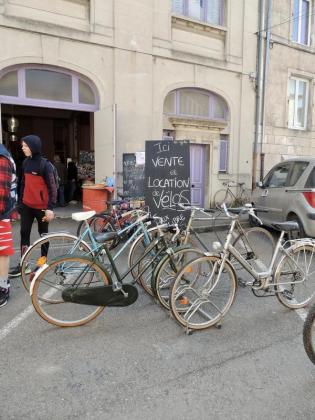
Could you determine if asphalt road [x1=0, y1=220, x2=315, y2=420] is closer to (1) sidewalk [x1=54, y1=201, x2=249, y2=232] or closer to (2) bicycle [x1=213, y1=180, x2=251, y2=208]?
(1) sidewalk [x1=54, y1=201, x2=249, y2=232]

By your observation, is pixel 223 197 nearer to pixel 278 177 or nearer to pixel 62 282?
pixel 278 177

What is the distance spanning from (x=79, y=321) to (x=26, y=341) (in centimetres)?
50

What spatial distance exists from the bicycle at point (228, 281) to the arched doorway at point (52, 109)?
21.0ft

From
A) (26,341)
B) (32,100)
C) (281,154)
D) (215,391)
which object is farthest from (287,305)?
(281,154)

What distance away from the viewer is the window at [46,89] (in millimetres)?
8133

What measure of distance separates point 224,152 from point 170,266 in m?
8.41

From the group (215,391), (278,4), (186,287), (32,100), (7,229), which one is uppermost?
(278,4)

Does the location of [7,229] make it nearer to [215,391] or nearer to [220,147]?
[215,391]

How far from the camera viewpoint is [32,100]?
8.32 metres

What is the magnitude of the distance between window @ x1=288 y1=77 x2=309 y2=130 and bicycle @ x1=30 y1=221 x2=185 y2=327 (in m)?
11.3

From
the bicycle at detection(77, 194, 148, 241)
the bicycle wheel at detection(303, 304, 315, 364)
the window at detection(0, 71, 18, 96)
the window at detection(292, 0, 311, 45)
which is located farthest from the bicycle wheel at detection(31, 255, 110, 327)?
the window at detection(292, 0, 311, 45)

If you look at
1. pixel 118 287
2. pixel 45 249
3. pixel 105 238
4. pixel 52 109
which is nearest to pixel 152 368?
pixel 118 287

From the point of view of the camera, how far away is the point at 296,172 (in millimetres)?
6348

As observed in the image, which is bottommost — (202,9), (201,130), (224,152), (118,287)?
(118,287)
